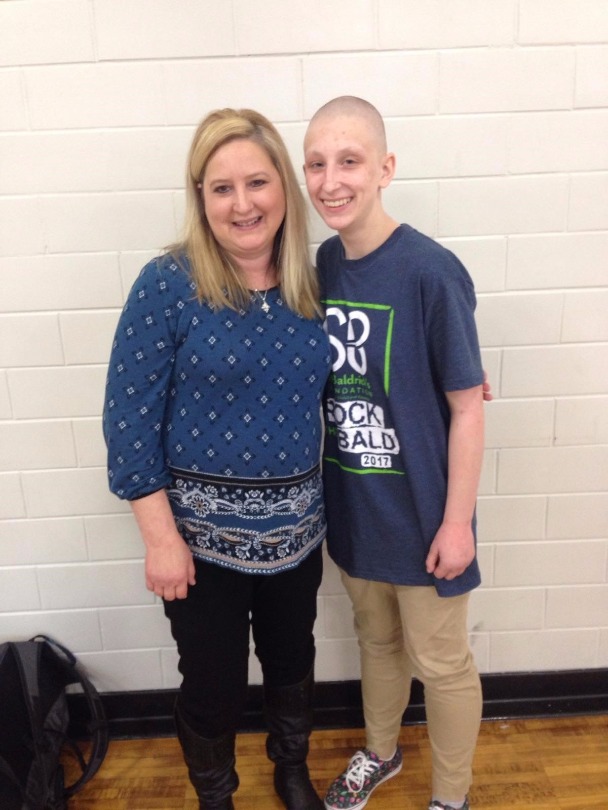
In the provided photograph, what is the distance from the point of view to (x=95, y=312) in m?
1.69

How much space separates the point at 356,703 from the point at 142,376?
4.02ft

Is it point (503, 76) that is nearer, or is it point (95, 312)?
point (503, 76)

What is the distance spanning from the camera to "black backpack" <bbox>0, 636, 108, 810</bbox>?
1577 millimetres

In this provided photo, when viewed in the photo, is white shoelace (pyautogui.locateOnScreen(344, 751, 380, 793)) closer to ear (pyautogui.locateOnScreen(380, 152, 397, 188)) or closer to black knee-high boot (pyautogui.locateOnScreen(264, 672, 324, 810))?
black knee-high boot (pyautogui.locateOnScreen(264, 672, 324, 810))

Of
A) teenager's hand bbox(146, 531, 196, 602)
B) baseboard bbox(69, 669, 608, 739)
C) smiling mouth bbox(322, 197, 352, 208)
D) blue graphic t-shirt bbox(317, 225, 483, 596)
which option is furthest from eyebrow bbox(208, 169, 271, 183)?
baseboard bbox(69, 669, 608, 739)

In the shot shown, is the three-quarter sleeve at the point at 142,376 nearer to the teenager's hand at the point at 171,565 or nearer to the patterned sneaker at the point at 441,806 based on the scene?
the teenager's hand at the point at 171,565

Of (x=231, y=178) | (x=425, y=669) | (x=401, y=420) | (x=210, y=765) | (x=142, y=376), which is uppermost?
(x=231, y=178)

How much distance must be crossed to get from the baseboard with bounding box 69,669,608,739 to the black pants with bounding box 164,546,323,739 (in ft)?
1.44

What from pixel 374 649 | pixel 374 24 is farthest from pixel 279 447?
pixel 374 24

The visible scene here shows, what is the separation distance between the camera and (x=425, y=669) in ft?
4.85

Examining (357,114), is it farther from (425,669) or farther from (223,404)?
(425,669)

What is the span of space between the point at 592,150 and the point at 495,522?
964 millimetres

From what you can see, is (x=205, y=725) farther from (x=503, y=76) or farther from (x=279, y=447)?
(x=503, y=76)

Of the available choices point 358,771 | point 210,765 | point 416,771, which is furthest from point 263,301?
point 416,771
